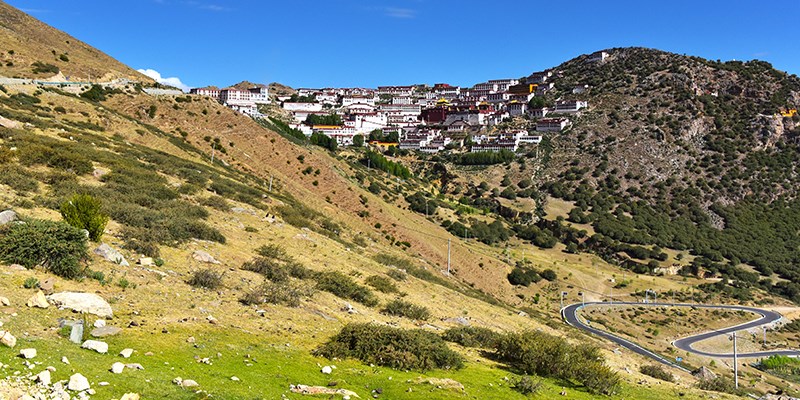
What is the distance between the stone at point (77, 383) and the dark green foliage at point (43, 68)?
204 feet

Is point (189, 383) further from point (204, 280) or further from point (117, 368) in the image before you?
point (204, 280)

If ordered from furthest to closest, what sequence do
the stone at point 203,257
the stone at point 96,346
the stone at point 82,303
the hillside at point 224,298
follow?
1. the stone at point 203,257
2. the stone at point 82,303
3. the hillside at point 224,298
4. the stone at point 96,346

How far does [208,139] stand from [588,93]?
121 m

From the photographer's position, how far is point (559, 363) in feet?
43.5

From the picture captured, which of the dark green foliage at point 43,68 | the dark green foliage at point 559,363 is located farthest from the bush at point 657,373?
the dark green foliage at point 43,68

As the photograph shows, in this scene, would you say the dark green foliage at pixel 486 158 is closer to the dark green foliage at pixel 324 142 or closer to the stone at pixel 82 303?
the dark green foliage at pixel 324 142

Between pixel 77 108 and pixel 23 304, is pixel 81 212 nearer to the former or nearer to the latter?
→ pixel 23 304

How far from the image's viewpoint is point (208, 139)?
1972 inches

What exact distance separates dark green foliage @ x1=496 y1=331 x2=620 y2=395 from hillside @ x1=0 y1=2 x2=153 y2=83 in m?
59.3

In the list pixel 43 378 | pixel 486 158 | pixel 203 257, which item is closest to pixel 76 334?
pixel 43 378

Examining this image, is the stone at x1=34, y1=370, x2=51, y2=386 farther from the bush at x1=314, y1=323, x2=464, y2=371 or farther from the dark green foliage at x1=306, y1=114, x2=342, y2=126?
the dark green foliage at x1=306, y1=114, x2=342, y2=126

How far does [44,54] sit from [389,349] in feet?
235

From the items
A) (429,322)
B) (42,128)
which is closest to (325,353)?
(429,322)

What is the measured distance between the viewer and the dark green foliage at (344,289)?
17.4 m
